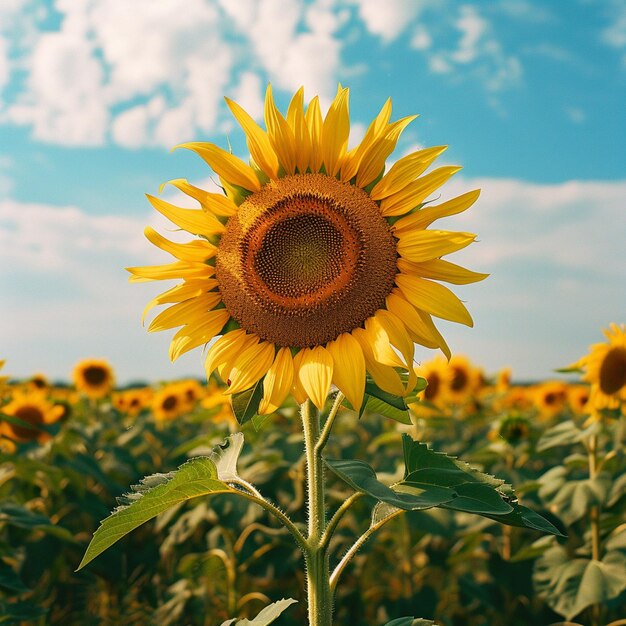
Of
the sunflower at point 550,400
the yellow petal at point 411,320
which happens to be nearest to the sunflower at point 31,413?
the yellow petal at point 411,320

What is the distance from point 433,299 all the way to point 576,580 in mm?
2805

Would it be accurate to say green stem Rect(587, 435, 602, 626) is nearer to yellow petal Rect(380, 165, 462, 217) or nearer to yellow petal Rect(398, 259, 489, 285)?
yellow petal Rect(398, 259, 489, 285)

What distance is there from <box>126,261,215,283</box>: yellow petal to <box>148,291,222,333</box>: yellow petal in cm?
9

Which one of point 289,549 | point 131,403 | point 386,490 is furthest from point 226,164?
point 131,403

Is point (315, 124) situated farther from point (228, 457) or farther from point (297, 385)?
point (228, 457)

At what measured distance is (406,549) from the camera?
4910 mm

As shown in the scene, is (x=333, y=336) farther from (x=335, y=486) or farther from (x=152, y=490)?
(x=335, y=486)

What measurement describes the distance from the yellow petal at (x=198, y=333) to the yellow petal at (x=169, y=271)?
0.48 ft

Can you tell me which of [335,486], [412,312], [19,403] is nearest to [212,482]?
[412,312]

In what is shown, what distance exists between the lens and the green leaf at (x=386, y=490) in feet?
5.73

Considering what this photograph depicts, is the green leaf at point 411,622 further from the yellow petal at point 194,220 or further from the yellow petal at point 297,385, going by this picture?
the yellow petal at point 194,220

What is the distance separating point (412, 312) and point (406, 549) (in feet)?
10.6

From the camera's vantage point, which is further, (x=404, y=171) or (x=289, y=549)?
(x=289, y=549)

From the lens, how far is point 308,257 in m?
2.34
